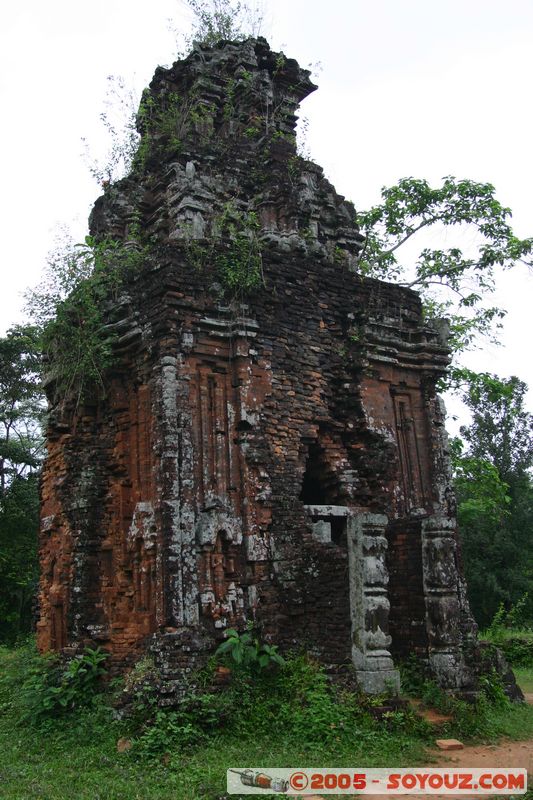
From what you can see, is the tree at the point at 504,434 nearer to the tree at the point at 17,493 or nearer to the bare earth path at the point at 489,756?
the tree at the point at 17,493

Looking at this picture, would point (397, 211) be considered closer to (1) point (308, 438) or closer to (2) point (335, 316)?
(2) point (335, 316)

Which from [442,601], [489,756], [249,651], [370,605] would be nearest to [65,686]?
[249,651]

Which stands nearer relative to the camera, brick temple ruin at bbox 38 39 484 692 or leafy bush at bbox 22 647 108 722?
brick temple ruin at bbox 38 39 484 692

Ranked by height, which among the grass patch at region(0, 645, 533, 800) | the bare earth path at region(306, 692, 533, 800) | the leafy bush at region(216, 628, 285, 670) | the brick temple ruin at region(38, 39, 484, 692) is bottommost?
the bare earth path at region(306, 692, 533, 800)

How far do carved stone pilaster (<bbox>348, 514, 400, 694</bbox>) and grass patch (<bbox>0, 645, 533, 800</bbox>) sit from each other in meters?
0.36

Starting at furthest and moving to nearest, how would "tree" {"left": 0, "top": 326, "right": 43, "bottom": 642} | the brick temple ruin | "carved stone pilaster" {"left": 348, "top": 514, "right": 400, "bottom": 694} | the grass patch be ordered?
"tree" {"left": 0, "top": 326, "right": 43, "bottom": 642}
the brick temple ruin
"carved stone pilaster" {"left": 348, "top": 514, "right": 400, "bottom": 694}
the grass patch

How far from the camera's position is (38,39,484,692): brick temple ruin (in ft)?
30.2

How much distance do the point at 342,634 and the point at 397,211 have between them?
42.2 ft

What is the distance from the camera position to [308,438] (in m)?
10.6

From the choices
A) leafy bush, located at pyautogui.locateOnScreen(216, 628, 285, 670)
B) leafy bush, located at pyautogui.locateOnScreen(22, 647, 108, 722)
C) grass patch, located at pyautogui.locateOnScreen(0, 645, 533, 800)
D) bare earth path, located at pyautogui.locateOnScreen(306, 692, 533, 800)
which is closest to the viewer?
grass patch, located at pyautogui.locateOnScreen(0, 645, 533, 800)

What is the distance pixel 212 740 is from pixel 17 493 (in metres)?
17.6

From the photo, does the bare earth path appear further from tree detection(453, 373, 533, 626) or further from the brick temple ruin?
tree detection(453, 373, 533, 626)

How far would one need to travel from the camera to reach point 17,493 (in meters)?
24.1

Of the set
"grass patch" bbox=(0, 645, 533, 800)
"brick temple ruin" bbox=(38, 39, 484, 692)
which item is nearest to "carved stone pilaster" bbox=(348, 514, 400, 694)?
"brick temple ruin" bbox=(38, 39, 484, 692)
